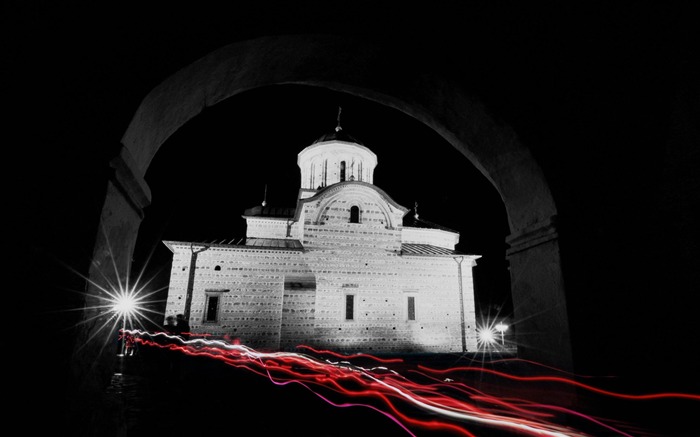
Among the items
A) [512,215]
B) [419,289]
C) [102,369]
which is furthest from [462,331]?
[102,369]

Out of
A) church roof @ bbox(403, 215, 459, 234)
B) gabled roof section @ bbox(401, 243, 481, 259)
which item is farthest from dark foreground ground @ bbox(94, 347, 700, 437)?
church roof @ bbox(403, 215, 459, 234)

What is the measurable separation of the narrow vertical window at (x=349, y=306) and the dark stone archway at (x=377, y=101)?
12.4 metres

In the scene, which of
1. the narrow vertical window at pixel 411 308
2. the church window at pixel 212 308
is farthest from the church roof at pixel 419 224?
the church window at pixel 212 308

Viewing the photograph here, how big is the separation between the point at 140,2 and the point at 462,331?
53.5ft

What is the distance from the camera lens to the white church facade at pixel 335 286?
14.0 metres

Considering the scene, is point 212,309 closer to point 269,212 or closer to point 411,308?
point 269,212

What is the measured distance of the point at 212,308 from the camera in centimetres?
1402

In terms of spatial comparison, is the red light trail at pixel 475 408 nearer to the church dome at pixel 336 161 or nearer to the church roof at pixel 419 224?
the church dome at pixel 336 161

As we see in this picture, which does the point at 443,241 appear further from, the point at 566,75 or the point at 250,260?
the point at 566,75

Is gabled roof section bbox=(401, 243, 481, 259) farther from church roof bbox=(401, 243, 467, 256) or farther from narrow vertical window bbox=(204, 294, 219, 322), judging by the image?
narrow vertical window bbox=(204, 294, 219, 322)

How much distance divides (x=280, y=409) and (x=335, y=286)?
10.8m

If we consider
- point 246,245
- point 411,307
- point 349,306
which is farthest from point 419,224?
point 246,245

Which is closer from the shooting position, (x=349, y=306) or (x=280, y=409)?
(x=280, y=409)

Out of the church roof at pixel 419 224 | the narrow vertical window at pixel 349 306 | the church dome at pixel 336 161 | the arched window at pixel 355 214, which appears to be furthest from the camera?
the church roof at pixel 419 224
